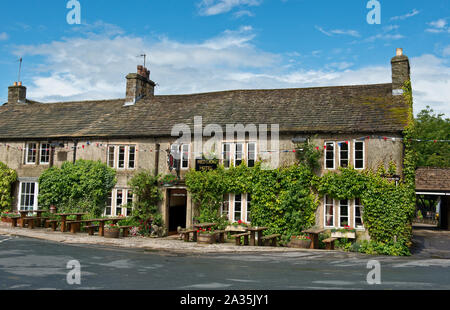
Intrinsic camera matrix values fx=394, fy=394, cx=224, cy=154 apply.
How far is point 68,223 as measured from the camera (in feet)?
67.6

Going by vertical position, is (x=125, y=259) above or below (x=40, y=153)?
below

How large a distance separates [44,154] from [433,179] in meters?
25.2

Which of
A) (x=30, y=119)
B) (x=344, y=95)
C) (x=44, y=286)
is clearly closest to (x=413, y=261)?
(x=344, y=95)

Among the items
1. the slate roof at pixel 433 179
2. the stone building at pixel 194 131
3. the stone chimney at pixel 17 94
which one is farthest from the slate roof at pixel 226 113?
the slate roof at pixel 433 179

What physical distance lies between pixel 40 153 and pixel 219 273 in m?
16.6

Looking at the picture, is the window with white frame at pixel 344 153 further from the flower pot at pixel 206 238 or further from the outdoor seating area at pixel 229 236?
the flower pot at pixel 206 238

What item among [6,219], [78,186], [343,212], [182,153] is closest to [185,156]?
[182,153]

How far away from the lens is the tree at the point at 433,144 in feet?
150

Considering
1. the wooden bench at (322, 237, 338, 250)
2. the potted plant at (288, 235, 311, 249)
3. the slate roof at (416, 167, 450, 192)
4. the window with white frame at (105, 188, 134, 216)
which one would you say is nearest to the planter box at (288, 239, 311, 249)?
the potted plant at (288, 235, 311, 249)

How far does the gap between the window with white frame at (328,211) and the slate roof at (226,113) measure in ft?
10.4

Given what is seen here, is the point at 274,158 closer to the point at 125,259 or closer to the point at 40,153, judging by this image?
the point at 125,259

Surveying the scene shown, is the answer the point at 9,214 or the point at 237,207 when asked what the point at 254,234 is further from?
the point at 9,214

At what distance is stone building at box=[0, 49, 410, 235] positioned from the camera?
1775 centimetres
